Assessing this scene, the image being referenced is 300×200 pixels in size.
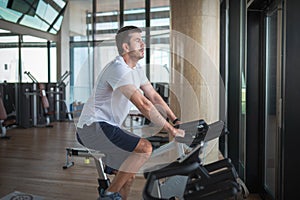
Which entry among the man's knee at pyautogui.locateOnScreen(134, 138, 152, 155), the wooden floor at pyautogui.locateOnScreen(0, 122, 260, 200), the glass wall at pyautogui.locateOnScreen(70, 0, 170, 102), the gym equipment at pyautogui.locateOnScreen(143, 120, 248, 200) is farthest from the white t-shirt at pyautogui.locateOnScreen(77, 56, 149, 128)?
the glass wall at pyautogui.locateOnScreen(70, 0, 170, 102)

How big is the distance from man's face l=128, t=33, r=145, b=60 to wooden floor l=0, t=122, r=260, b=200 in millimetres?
1601

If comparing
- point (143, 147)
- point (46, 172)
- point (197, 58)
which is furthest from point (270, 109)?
point (46, 172)

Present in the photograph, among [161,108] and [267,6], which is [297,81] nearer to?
[161,108]

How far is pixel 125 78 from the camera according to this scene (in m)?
1.68

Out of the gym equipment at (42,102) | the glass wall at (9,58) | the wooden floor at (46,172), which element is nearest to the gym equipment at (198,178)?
the wooden floor at (46,172)

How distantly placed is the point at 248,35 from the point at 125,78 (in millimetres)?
1686

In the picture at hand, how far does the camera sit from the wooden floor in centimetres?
307

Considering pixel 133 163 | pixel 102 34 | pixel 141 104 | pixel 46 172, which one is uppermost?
pixel 102 34

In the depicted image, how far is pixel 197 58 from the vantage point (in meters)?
3.55

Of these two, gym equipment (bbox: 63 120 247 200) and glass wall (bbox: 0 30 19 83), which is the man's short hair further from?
glass wall (bbox: 0 30 19 83)

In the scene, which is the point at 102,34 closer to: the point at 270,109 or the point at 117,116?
the point at 270,109

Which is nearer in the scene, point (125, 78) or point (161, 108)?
point (125, 78)

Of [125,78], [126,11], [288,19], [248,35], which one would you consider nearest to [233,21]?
[248,35]

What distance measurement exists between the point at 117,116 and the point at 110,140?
176 millimetres
